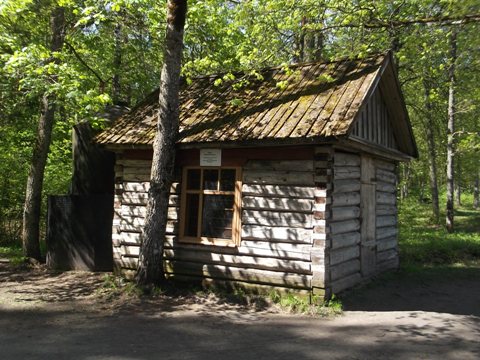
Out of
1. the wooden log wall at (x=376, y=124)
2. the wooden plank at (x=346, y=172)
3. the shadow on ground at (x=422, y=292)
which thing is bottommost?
the shadow on ground at (x=422, y=292)

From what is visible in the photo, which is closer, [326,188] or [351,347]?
[351,347]

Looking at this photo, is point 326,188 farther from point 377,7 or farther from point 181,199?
point 377,7

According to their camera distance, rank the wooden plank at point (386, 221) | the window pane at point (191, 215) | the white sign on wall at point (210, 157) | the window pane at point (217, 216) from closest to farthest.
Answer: the white sign on wall at point (210, 157) < the window pane at point (217, 216) < the window pane at point (191, 215) < the wooden plank at point (386, 221)

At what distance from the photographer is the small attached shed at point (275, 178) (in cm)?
801

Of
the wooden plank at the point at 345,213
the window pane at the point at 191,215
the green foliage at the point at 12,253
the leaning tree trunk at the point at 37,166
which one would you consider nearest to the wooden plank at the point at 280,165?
the wooden plank at the point at 345,213

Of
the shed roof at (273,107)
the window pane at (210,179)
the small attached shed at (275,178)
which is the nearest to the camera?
the shed roof at (273,107)

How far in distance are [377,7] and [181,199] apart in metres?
5.66

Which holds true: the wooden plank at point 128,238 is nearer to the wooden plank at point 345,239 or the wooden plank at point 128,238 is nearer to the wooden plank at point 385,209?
the wooden plank at point 345,239

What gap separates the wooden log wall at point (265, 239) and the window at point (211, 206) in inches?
5.8

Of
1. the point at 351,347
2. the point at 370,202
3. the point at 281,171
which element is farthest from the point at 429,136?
the point at 351,347

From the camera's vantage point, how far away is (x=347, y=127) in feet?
23.9

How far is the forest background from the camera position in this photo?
9.44 meters

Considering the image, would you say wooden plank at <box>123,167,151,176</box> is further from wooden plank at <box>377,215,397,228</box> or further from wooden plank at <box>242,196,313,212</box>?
wooden plank at <box>377,215,397,228</box>

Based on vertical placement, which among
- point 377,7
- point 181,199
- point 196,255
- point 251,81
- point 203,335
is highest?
point 377,7
